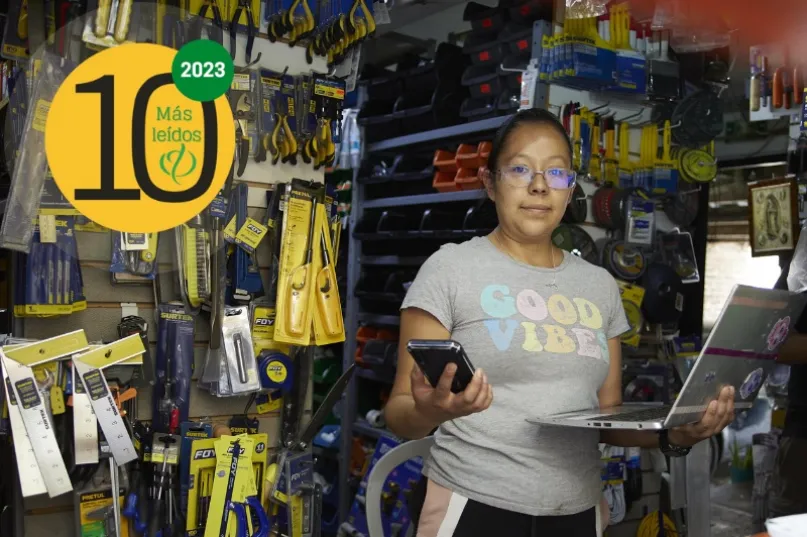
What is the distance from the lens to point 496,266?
5.56ft

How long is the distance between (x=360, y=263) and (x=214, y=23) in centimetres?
251

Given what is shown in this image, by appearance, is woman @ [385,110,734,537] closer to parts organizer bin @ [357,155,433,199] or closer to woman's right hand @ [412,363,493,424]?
woman's right hand @ [412,363,493,424]

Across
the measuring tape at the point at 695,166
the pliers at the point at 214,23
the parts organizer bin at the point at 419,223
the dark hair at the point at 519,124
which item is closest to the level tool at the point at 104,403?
the pliers at the point at 214,23

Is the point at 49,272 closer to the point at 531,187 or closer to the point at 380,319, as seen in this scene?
the point at 531,187

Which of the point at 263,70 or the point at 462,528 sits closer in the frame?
the point at 462,528

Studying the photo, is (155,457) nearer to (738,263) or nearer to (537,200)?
(537,200)

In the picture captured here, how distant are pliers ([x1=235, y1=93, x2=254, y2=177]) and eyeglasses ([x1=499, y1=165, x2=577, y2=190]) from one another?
1412mm

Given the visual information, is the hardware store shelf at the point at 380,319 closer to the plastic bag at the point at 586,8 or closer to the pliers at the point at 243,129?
the pliers at the point at 243,129

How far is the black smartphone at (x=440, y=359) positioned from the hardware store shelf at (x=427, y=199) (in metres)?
2.79

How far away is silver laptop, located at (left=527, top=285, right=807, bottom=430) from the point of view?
1449 mm

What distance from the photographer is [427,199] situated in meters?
4.68

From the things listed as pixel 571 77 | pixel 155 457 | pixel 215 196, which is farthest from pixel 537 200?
pixel 571 77

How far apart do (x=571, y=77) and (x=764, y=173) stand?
14.3ft

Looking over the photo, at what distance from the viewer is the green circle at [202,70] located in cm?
254
